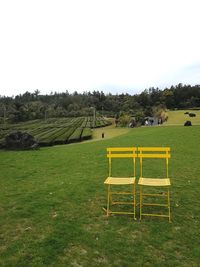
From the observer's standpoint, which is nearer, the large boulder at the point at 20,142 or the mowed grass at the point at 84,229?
the mowed grass at the point at 84,229

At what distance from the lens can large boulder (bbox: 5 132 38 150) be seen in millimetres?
23703

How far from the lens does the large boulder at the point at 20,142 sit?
77.8 ft

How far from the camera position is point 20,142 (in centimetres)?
2408

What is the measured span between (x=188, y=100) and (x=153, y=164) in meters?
85.1

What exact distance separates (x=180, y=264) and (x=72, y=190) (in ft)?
14.5

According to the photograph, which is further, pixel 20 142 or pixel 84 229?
pixel 20 142

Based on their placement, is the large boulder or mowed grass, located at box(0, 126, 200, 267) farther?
the large boulder

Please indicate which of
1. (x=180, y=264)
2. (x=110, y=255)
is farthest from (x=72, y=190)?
(x=180, y=264)

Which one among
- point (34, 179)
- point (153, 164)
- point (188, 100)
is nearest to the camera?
point (34, 179)

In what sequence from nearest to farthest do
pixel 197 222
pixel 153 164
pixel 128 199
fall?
pixel 197 222 → pixel 128 199 → pixel 153 164

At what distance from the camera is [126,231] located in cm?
531

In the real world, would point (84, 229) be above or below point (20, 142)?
above

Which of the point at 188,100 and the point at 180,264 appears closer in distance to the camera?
the point at 180,264

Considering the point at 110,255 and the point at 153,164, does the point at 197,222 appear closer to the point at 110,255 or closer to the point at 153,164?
the point at 110,255
